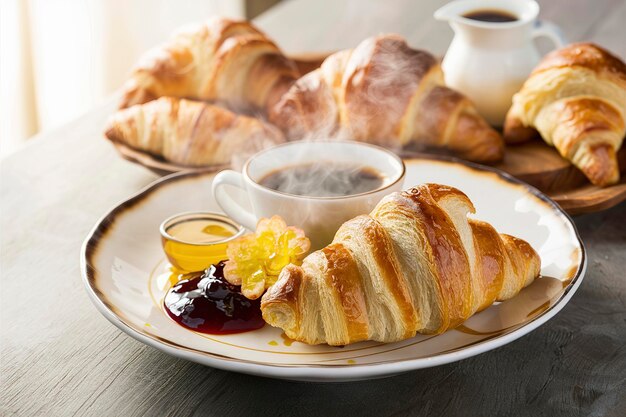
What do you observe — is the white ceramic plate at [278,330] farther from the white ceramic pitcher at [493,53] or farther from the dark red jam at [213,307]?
the white ceramic pitcher at [493,53]

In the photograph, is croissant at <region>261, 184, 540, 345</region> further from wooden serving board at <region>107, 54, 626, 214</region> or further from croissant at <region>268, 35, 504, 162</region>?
croissant at <region>268, 35, 504, 162</region>

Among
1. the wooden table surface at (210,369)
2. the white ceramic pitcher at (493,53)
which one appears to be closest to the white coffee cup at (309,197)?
the wooden table surface at (210,369)

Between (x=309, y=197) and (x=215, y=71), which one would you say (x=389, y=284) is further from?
(x=215, y=71)

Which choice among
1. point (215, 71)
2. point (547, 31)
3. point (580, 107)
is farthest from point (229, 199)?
point (547, 31)

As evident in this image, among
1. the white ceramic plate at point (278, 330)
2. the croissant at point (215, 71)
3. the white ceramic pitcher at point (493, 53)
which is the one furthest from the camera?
the croissant at point (215, 71)

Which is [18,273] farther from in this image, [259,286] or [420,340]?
[420,340]

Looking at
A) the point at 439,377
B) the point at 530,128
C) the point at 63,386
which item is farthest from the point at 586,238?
the point at 63,386
